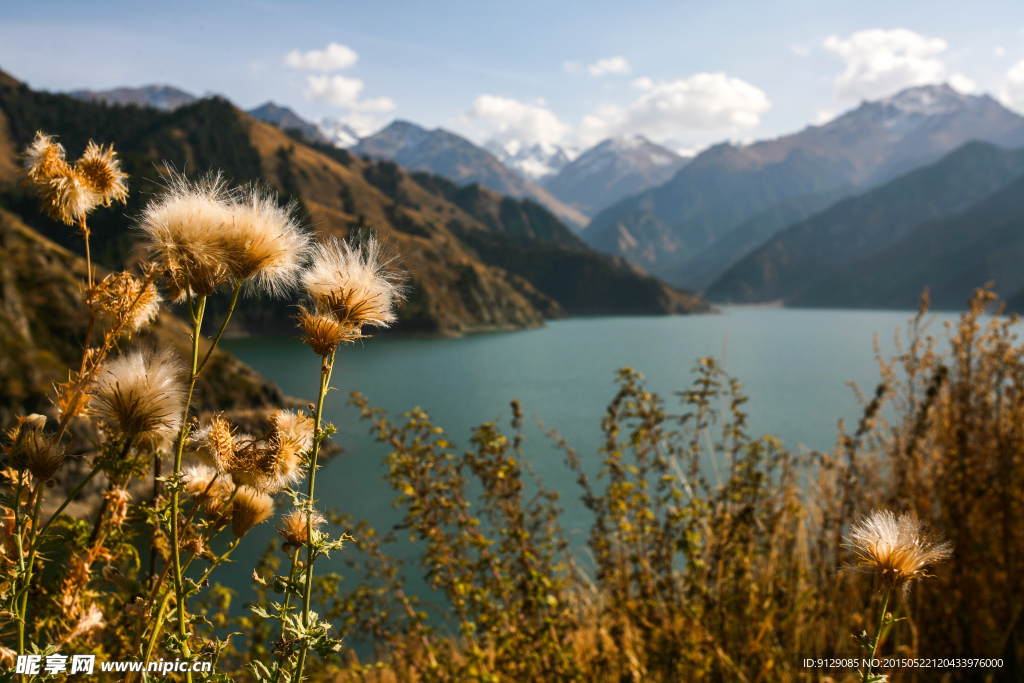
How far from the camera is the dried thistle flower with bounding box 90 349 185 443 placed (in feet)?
2.76

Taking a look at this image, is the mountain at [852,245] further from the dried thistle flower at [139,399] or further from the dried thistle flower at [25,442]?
the dried thistle flower at [25,442]

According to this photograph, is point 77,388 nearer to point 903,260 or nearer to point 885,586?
point 885,586

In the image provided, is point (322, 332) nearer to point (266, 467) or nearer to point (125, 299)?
point (266, 467)

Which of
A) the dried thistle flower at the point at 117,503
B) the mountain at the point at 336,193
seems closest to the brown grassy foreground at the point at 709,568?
the dried thistle flower at the point at 117,503

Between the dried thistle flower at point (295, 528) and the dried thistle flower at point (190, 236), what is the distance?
374 mm

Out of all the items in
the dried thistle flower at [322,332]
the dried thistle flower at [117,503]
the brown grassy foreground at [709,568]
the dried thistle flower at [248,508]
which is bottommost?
the brown grassy foreground at [709,568]

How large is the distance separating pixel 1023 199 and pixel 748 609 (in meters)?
202

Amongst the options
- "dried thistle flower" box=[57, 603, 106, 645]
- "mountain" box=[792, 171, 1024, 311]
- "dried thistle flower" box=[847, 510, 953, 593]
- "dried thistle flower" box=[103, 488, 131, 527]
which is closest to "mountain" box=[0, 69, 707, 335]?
"dried thistle flower" box=[103, 488, 131, 527]

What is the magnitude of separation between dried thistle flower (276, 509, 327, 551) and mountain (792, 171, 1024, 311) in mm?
154005

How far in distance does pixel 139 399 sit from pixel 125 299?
28 cm

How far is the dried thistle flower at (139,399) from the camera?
840 mm

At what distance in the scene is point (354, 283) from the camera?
88cm

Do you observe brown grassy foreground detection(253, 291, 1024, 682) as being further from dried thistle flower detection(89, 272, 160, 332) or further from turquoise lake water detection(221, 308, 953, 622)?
dried thistle flower detection(89, 272, 160, 332)

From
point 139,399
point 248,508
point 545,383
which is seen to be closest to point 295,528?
point 248,508
